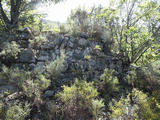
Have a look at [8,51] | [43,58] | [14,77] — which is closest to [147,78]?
[43,58]

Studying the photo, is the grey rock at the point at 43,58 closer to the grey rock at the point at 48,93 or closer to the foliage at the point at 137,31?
the grey rock at the point at 48,93

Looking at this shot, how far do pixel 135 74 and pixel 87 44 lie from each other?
10.5ft

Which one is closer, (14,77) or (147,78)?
(14,77)

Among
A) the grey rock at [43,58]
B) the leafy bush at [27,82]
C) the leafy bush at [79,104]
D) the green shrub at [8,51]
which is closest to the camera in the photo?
the leafy bush at [79,104]

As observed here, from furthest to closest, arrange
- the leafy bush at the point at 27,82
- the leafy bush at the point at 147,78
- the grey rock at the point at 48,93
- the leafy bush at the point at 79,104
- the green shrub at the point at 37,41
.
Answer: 1. the green shrub at the point at 37,41
2. the leafy bush at the point at 147,78
3. the grey rock at the point at 48,93
4. the leafy bush at the point at 27,82
5. the leafy bush at the point at 79,104

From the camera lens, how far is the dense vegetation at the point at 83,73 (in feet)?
8.34

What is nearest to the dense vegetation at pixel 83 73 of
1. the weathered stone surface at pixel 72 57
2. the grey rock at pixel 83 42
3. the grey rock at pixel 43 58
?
the weathered stone surface at pixel 72 57

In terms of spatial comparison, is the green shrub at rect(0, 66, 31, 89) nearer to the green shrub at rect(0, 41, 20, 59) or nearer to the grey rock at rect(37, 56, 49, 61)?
the green shrub at rect(0, 41, 20, 59)

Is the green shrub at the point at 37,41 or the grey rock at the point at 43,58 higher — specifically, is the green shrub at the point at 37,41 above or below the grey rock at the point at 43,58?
above

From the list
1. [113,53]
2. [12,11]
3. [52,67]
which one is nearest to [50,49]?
[52,67]

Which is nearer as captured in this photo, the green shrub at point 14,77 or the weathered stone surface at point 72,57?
the green shrub at point 14,77

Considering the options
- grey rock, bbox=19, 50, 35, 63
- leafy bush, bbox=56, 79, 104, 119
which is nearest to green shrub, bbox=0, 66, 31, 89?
grey rock, bbox=19, 50, 35, 63

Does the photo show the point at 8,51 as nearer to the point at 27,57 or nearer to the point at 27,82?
the point at 27,57

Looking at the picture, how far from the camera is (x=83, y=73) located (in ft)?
14.3
